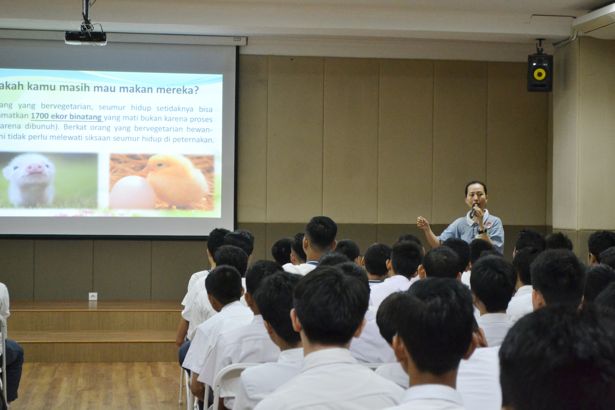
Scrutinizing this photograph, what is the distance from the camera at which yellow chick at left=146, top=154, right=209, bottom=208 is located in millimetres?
7641

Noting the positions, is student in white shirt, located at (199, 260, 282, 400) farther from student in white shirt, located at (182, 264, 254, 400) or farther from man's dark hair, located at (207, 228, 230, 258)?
man's dark hair, located at (207, 228, 230, 258)

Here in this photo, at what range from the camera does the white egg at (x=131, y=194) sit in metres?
7.60

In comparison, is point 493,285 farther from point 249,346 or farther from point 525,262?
point 525,262

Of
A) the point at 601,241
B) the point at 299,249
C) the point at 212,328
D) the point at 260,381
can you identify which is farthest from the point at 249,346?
the point at 601,241

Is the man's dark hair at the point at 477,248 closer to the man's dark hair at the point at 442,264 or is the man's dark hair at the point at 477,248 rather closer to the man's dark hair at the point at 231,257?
the man's dark hair at the point at 442,264

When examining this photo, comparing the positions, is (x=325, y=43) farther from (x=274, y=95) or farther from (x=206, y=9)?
(x=206, y=9)

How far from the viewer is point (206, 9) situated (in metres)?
6.93

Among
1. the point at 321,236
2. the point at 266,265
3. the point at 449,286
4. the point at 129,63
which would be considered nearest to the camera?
the point at 449,286

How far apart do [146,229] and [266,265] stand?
472 centimetres

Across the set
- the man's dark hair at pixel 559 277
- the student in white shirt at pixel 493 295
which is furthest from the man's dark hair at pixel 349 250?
the man's dark hair at pixel 559 277

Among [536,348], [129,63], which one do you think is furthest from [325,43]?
[536,348]

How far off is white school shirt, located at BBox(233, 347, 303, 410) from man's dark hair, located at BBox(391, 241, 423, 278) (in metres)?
1.95

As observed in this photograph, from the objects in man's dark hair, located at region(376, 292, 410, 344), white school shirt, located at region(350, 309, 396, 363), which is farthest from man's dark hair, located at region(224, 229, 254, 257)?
man's dark hair, located at region(376, 292, 410, 344)

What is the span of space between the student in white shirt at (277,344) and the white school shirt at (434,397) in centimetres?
79
